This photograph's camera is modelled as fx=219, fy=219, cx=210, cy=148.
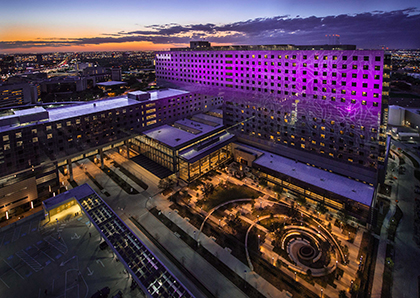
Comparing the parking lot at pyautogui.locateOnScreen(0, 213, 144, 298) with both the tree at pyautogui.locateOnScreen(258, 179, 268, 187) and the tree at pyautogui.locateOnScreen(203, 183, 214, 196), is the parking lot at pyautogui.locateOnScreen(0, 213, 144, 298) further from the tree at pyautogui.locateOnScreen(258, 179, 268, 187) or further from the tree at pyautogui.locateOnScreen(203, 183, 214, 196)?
the tree at pyautogui.locateOnScreen(258, 179, 268, 187)

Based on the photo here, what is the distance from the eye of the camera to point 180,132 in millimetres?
60281

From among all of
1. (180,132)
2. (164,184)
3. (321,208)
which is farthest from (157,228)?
(321,208)

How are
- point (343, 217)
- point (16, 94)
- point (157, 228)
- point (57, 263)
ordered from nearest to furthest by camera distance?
point (57, 263), point (157, 228), point (343, 217), point (16, 94)

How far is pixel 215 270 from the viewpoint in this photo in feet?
99.9

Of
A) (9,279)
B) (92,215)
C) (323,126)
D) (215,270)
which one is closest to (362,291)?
(215,270)

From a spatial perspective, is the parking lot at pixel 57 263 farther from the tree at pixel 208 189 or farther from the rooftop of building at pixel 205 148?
the rooftop of building at pixel 205 148

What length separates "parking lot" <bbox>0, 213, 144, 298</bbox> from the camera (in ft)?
89.4

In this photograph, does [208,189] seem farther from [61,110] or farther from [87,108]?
[61,110]

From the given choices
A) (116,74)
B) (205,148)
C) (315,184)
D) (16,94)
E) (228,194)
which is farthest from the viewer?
(116,74)

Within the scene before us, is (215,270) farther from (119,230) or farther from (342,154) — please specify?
(342,154)

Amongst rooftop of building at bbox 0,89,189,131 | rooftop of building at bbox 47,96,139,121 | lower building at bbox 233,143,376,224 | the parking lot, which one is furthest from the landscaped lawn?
rooftop of building at bbox 47,96,139,121

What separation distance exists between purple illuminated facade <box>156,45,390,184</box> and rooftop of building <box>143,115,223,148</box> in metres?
7.99

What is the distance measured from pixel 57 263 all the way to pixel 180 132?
38408 mm

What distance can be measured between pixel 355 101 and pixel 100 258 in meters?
51.5
